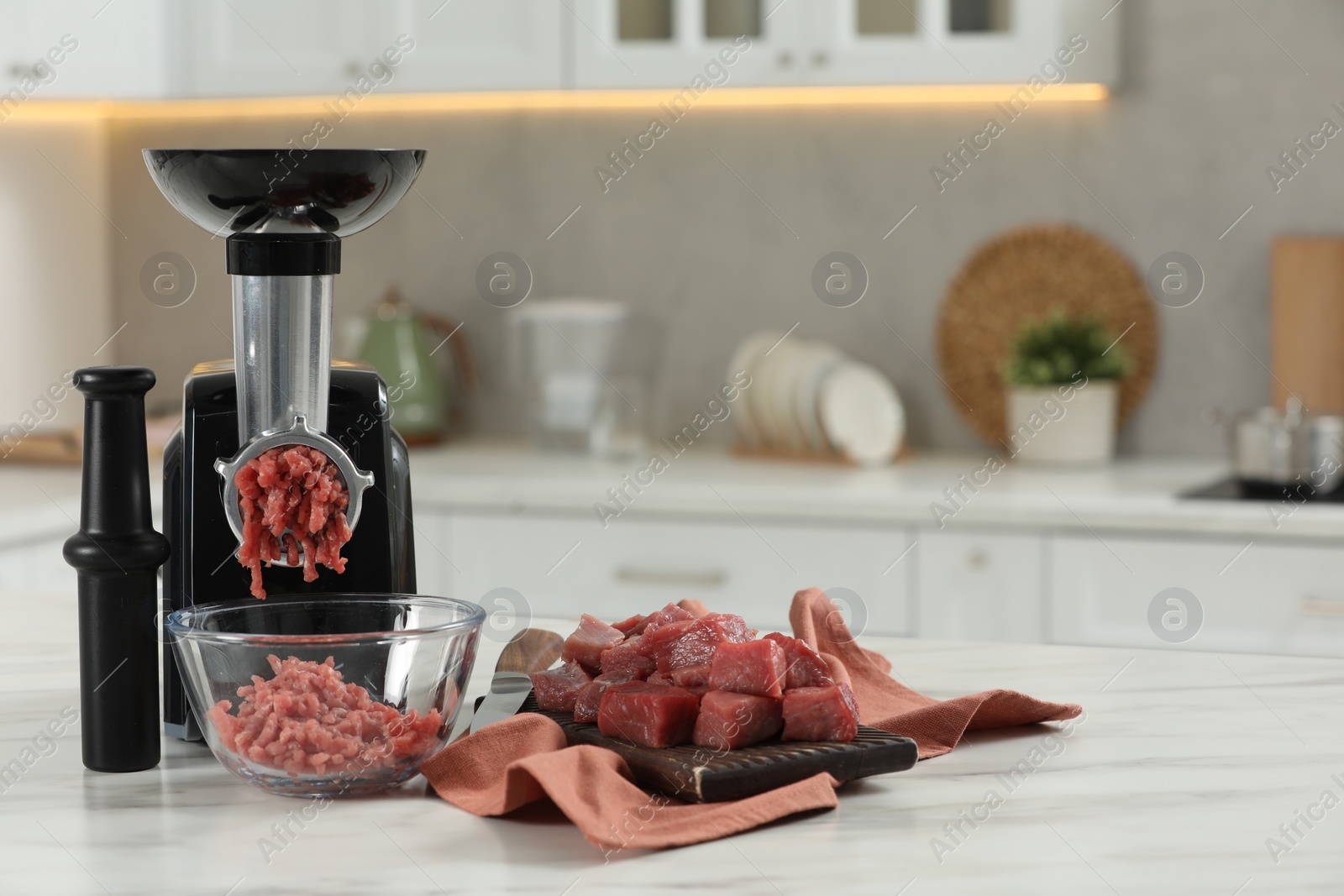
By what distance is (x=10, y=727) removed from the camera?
1.09 meters

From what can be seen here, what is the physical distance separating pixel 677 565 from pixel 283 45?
132 cm

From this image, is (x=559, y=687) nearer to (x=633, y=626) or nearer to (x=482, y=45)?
(x=633, y=626)

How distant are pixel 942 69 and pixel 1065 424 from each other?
687mm

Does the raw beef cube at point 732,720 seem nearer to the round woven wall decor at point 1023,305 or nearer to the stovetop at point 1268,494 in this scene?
the stovetop at point 1268,494

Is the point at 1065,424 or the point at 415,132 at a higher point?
the point at 415,132

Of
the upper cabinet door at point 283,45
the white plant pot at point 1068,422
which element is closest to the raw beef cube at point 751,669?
the white plant pot at point 1068,422

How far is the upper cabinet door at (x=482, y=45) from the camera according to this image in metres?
2.80

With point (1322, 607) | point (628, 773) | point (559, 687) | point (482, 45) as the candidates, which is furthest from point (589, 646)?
point (482, 45)

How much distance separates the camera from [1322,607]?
7.30 ft

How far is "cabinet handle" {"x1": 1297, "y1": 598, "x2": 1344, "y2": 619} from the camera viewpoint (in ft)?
7.27

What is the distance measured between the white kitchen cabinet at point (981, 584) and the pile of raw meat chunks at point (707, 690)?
138cm

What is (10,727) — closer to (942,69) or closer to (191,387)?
(191,387)

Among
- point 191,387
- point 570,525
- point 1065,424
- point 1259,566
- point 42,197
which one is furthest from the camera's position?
point 42,197

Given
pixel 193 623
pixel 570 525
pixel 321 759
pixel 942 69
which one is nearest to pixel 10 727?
pixel 193 623
